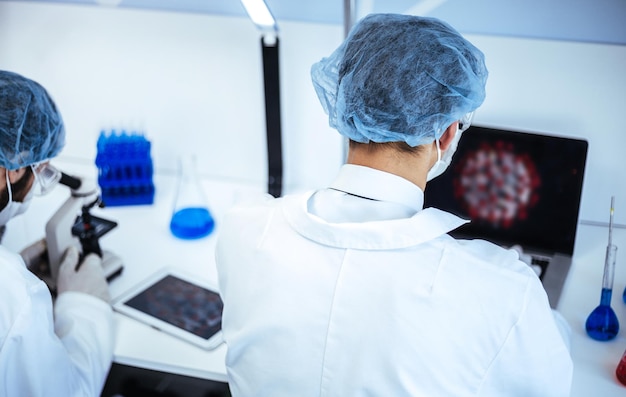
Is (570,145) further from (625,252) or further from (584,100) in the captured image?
(625,252)

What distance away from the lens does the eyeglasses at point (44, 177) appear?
1502 mm

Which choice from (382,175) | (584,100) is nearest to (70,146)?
(382,175)

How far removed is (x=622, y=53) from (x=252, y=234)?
116cm

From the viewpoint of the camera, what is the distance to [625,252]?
1.74 m

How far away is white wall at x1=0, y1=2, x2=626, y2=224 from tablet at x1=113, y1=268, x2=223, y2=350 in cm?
59

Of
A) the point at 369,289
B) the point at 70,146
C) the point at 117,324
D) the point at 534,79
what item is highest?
the point at 534,79

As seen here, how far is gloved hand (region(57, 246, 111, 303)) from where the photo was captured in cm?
153

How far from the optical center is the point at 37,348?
120 centimetres

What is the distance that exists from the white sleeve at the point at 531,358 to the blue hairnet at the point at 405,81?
31cm

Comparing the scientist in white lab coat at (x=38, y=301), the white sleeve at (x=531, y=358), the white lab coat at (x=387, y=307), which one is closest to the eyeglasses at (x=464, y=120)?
the white lab coat at (x=387, y=307)

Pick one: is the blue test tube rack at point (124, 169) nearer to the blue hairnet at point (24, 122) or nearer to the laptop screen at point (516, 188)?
the blue hairnet at point (24, 122)

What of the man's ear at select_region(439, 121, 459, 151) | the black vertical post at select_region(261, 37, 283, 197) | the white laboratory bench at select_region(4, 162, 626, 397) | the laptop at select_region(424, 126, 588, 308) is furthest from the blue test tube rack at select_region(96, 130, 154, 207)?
the man's ear at select_region(439, 121, 459, 151)

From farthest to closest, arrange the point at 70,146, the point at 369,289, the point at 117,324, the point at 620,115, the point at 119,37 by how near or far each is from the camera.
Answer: the point at 70,146 → the point at 119,37 → the point at 620,115 → the point at 117,324 → the point at 369,289

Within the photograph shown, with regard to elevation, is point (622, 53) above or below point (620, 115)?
above
